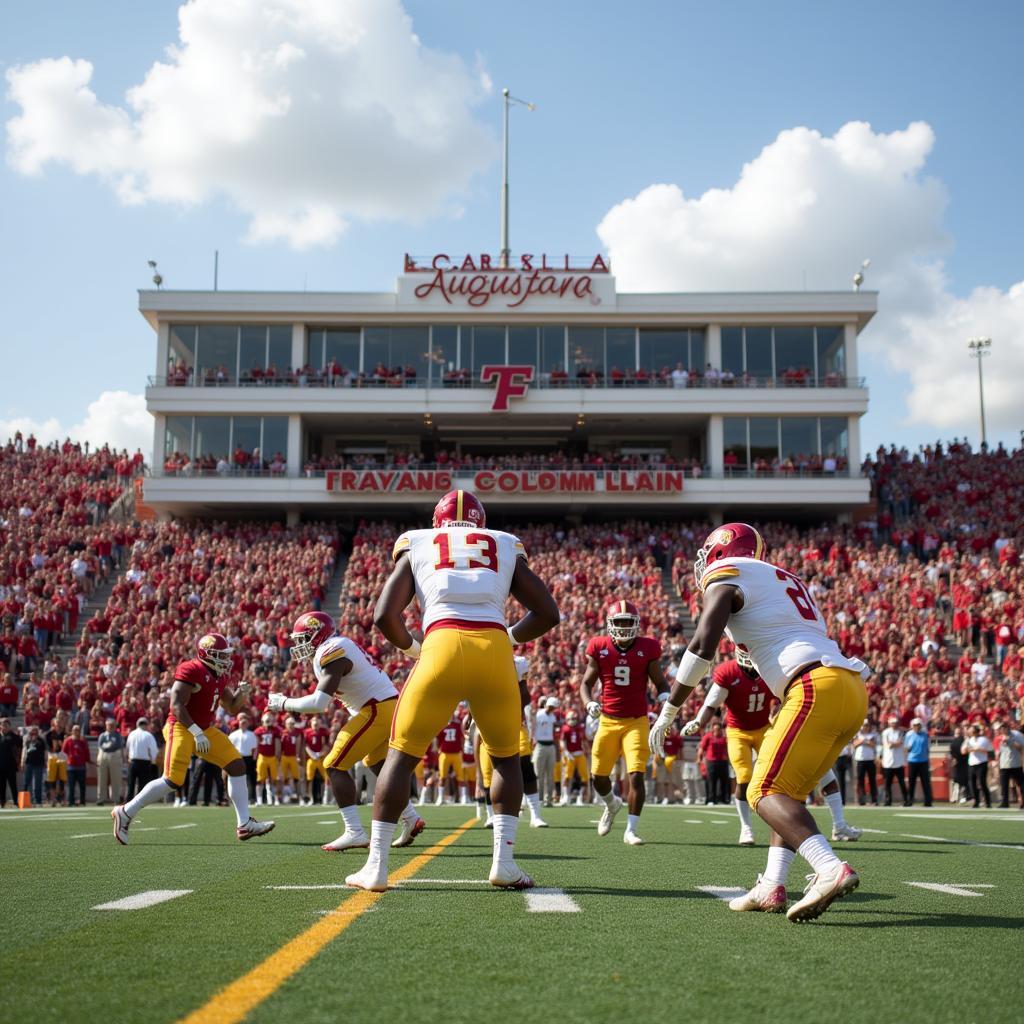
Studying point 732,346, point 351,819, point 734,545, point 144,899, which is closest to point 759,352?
point 732,346

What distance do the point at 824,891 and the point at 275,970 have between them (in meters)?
2.37

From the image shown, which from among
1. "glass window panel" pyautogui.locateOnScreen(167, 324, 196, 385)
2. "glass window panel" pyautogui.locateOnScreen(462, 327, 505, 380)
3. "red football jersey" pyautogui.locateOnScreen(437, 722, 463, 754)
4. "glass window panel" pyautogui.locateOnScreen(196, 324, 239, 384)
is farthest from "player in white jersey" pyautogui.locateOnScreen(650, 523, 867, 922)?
"glass window panel" pyautogui.locateOnScreen(167, 324, 196, 385)

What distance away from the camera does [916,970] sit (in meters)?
3.75

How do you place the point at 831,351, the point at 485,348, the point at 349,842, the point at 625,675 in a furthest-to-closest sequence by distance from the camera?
the point at 831,351
the point at 485,348
the point at 625,675
the point at 349,842

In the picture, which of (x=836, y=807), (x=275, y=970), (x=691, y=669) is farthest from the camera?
(x=836, y=807)

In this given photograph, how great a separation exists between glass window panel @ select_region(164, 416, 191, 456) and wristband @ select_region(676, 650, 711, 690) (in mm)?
38933

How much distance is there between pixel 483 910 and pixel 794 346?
39905 mm

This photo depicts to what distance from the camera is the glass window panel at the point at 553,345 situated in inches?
1660

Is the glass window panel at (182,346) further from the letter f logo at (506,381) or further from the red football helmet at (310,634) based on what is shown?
the red football helmet at (310,634)

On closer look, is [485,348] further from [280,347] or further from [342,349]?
[280,347]

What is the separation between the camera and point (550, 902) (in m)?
5.42

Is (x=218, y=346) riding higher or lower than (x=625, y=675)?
higher

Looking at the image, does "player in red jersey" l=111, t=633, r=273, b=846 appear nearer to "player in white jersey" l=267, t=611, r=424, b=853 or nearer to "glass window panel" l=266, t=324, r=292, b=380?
"player in white jersey" l=267, t=611, r=424, b=853

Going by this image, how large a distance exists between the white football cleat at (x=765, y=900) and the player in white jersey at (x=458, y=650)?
1.32 meters
